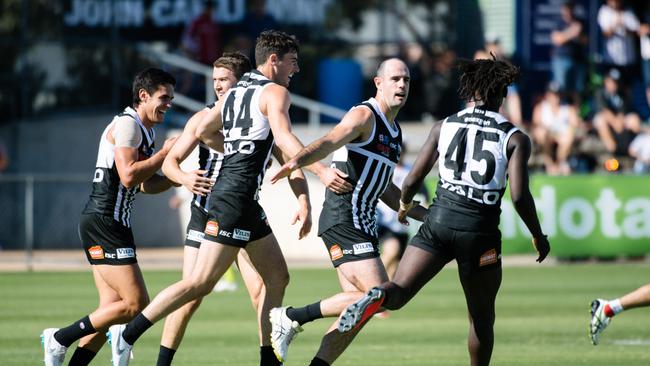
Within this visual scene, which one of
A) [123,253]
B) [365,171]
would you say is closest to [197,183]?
[123,253]

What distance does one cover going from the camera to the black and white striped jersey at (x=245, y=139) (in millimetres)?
9477

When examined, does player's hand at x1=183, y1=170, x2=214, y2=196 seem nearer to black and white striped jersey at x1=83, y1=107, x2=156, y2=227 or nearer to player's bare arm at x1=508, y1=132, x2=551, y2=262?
black and white striped jersey at x1=83, y1=107, x2=156, y2=227

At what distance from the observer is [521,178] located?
28.4ft

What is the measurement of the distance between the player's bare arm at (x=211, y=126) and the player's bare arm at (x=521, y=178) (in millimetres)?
2456

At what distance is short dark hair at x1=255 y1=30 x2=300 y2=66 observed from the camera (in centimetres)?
962

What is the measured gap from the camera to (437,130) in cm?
900

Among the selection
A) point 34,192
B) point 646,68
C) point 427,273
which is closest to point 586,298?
point 427,273

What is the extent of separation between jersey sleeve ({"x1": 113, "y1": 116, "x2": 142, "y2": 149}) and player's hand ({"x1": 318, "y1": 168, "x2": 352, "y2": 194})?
1.54 m

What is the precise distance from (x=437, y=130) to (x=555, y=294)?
402 inches

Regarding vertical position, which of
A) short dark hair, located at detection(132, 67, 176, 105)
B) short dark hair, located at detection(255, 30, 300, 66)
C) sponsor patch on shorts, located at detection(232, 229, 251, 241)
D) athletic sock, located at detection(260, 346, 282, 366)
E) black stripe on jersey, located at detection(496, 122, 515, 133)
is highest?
short dark hair, located at detection(255, 30, 300, 66)

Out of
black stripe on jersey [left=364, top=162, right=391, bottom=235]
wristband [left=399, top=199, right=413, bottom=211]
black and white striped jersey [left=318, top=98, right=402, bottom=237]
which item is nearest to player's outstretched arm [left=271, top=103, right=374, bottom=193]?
black and white striped jersey [left=318, top=98, right=402, bottom=237]

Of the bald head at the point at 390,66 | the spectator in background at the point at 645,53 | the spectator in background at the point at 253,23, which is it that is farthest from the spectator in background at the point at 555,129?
the bald head at the point at 390,66

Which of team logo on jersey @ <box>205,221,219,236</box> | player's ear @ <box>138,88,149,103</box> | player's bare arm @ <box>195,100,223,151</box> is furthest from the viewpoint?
player's ear @ <box>138,88,149,103</box>

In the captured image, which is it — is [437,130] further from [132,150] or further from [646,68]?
[646,68]
